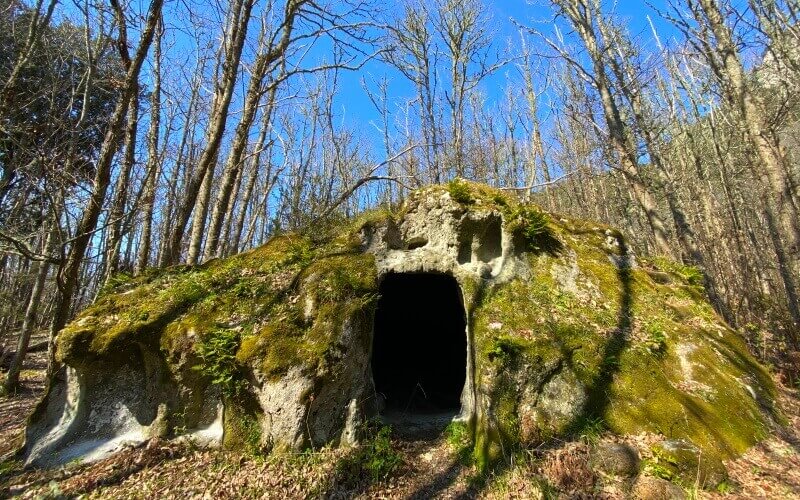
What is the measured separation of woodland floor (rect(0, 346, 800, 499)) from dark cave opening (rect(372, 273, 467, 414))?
3670 mm

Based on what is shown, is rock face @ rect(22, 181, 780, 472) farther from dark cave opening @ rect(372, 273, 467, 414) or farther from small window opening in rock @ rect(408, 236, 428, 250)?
dark cave opening @ rect(372, 273, 467, 414)

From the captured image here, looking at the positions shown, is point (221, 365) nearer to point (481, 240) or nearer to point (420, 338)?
point (481, 240)

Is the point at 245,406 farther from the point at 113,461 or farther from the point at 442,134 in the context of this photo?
the point at 442,134

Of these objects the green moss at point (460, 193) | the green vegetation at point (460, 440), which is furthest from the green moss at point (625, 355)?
the green moss at point (460, 193)

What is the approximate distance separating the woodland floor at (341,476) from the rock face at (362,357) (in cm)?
21

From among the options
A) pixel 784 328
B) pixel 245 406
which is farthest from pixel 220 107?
pixel 784 328

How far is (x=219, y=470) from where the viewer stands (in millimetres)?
4555

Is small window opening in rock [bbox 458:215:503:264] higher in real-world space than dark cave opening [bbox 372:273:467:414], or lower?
higher

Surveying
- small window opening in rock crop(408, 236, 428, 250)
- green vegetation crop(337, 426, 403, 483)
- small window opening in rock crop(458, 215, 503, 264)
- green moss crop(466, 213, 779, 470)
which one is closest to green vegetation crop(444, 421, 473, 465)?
green moss crop(466, 213, 779, 470)

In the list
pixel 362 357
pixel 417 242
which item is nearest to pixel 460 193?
pixel 417 242

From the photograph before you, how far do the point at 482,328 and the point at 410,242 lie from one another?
1.86 meters

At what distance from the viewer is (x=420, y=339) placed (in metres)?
9.70

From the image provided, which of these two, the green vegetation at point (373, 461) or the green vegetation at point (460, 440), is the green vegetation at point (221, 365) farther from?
the green vegetation at point (460, 440)

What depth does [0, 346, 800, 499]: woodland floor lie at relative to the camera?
157 inches
